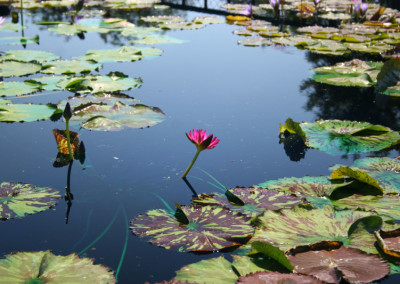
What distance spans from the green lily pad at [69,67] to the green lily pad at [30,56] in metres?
0.16

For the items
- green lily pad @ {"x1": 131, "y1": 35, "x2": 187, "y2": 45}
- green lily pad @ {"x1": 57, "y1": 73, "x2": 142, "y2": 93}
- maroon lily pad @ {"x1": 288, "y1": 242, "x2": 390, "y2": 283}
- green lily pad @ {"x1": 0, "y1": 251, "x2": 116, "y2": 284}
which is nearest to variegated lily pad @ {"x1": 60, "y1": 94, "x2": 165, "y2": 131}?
green lily pad @ {"x1": 57, "y1": 73, "x2": 142, "y2": 93}

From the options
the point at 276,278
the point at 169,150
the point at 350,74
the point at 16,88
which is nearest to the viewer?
the point at 276,278

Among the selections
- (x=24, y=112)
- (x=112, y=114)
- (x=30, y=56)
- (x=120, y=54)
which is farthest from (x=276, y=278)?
(x=30, y=56)

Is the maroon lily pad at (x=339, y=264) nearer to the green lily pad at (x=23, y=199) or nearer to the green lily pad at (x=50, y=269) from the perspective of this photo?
the green lily pad at (x=50, y=269)

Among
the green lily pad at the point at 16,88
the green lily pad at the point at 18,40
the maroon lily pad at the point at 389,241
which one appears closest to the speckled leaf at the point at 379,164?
the maroon lily pad at the point at 389,241

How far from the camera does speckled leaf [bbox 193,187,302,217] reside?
166cm

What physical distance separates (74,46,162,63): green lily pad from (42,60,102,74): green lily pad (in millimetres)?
154

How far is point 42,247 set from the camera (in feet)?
4.88

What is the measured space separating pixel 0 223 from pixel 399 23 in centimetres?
555

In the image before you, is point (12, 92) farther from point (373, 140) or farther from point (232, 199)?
point (373, 140)

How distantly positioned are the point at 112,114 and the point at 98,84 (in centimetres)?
57

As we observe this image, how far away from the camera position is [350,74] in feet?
11.7

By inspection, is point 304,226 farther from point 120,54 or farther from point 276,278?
point 120,54

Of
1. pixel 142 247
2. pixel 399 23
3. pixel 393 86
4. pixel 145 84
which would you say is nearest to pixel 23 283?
pixel 142 247
